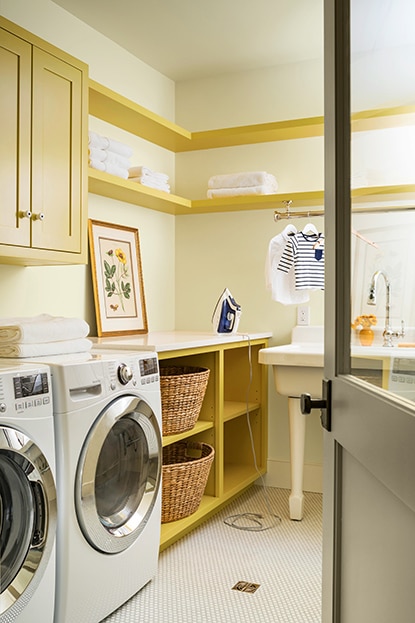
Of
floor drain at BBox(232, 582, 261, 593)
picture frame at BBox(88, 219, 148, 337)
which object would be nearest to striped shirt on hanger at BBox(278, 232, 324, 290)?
picture frame at BBox(88, 219, 148, 337)

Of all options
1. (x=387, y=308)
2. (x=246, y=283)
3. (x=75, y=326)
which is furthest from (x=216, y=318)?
(x=387, y=308)

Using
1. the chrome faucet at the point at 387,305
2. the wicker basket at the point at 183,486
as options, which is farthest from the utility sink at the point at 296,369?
the chrome faucet at the point at 387,305

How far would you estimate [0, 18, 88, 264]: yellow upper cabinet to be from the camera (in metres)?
2.26

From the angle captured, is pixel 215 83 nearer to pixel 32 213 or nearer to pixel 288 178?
pixel 288 178

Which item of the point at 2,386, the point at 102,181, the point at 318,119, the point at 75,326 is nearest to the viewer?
the point at 2,386

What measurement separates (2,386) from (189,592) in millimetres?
1212

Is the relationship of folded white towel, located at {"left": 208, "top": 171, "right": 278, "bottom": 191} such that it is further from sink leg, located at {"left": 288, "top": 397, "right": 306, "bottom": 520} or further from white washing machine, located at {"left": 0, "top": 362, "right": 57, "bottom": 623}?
white washing machine, located at {"left": 0, "top": 362, "right": 57, "bottom": 623}

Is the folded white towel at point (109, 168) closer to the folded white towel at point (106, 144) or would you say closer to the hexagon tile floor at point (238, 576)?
the folded white towel at point (106, 144)

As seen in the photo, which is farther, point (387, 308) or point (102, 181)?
point (102, 181)

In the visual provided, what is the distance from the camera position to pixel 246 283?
3.94 meters

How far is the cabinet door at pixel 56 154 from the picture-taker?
7.85 ft

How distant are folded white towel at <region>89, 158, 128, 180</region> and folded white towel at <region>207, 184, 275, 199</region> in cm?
74

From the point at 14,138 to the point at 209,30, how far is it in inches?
59.4

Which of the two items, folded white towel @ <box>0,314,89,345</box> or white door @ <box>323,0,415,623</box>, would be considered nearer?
white door @ <box>323,0,415,623</box>
